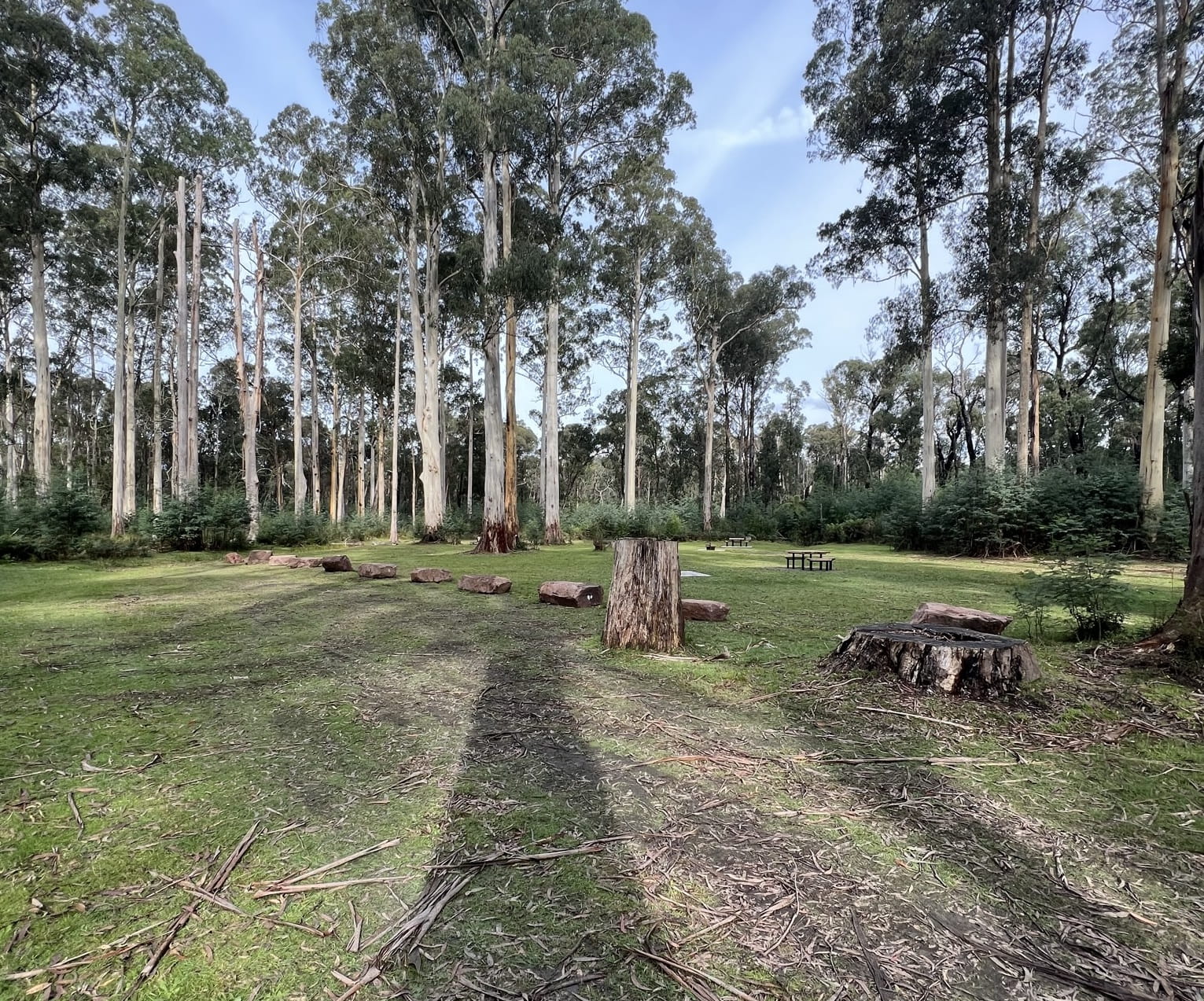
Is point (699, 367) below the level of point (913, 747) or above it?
above

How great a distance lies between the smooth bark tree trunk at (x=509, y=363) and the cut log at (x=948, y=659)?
36.0 feet

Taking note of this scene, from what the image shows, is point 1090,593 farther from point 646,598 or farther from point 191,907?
point 191,907

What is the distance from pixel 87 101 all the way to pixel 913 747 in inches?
1036

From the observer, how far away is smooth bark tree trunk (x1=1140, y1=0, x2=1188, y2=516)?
40.6ft

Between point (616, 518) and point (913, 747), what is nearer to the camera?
point (913, 747)

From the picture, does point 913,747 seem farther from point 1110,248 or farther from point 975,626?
point 1110,248

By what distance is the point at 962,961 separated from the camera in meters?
1.25

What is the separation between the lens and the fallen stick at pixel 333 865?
1.51 meters

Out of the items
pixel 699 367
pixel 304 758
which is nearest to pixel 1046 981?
pixel 304 758

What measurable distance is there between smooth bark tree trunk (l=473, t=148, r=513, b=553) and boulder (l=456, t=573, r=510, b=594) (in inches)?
241

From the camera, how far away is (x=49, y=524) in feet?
38.4

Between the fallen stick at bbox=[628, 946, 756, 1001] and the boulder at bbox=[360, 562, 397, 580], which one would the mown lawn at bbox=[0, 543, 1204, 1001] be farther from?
the boulder at bbox=[360, 562, 397, 580]

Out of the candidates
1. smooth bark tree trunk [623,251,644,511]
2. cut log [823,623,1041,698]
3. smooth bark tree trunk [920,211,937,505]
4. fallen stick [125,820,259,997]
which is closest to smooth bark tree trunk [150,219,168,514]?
smooth bark tree trunk [623,251,644,511]

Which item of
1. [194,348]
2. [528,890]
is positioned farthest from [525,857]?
[194,348]
